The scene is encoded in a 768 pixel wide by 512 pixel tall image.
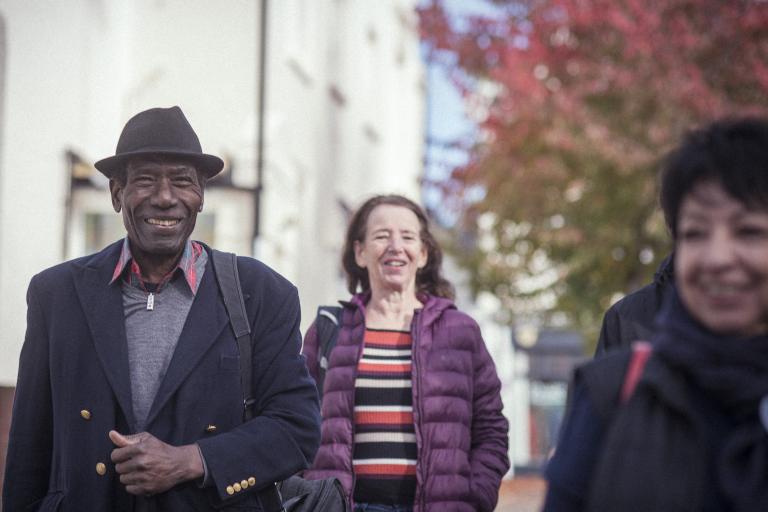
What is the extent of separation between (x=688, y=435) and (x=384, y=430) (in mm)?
3232

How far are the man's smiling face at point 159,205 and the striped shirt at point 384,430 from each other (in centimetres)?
168

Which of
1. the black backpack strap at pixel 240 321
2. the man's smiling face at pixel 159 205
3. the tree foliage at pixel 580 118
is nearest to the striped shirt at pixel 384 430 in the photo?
the black backpack strap at pixel 240 321

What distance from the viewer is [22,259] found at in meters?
9.02

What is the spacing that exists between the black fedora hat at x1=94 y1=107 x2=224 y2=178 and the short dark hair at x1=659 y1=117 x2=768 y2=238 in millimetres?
1906

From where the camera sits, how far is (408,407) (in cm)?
571

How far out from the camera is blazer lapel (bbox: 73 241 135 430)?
402 cm

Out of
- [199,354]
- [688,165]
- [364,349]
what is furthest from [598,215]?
[688,165]

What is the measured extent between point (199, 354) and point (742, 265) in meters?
1.91

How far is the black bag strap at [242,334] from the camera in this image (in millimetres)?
4160

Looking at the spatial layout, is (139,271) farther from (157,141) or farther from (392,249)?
(392,249)

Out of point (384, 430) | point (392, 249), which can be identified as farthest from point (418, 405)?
point (392, 249)

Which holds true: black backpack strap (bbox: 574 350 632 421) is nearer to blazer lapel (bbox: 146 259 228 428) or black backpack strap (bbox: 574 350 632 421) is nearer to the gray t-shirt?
blazer lapel (bbox: 146 259 228 428)

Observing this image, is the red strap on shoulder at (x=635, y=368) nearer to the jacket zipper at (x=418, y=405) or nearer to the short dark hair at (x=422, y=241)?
the jacket zipper at (x=418, y=405)

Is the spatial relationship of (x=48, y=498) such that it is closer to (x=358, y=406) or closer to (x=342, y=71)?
(x=358, y=406)
